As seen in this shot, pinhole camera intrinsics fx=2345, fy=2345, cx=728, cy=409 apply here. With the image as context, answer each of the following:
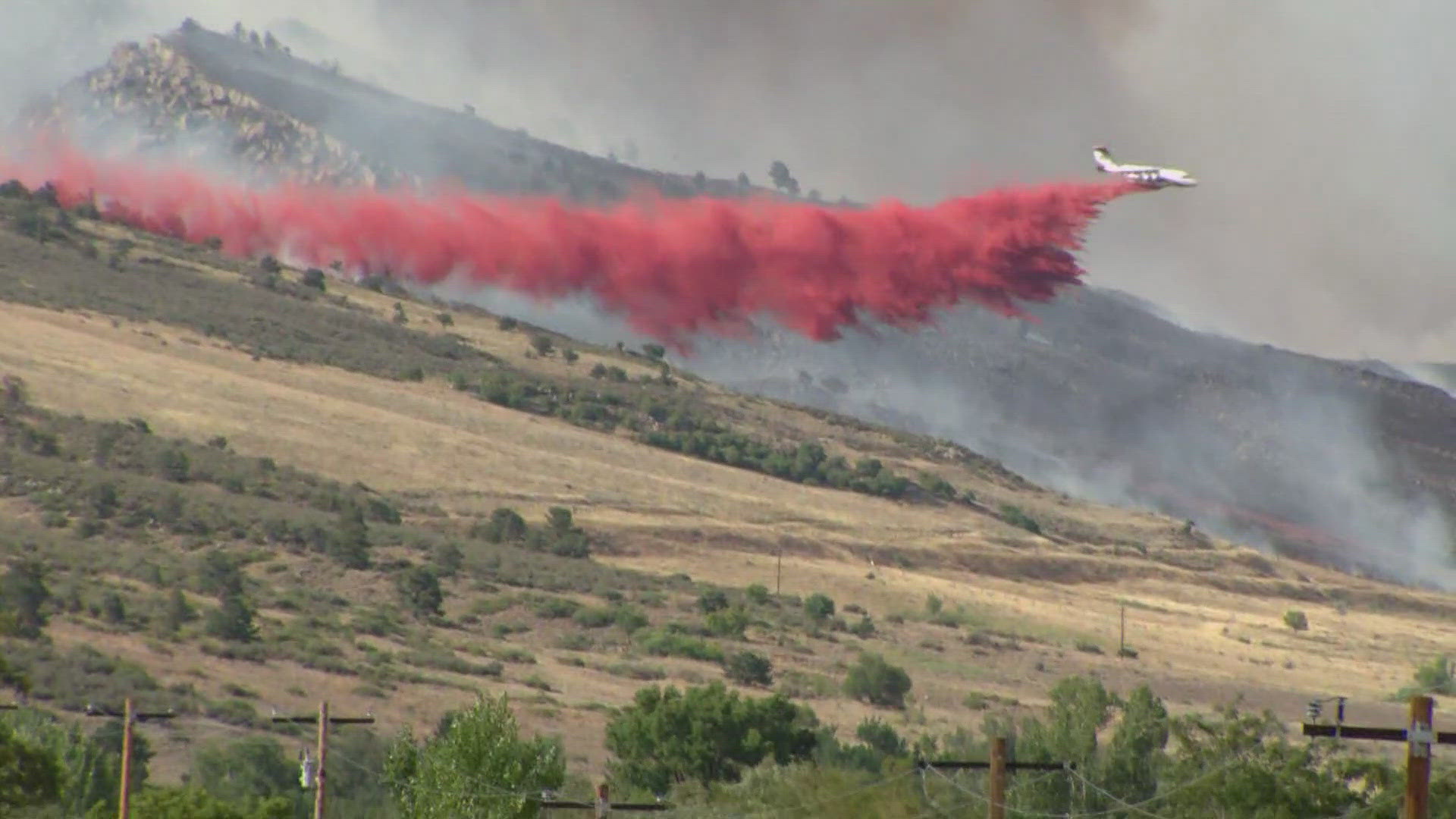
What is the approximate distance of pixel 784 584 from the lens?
9831 cm

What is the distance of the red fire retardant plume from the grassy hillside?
8.08 meters

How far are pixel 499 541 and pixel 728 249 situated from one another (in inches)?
628

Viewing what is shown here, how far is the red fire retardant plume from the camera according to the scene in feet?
281

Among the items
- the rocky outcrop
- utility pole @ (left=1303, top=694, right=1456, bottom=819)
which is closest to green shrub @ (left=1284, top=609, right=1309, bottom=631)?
utility pole @ (left=1303, top=694, right=1456, bottom=819)

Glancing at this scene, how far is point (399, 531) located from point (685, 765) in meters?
37.9

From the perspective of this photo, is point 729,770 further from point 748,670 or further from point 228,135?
point 228,135

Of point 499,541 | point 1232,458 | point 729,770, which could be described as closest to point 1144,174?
point 729,770

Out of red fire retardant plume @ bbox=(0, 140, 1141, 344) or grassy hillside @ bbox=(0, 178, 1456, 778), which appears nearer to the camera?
grassy hillside @ bbox=(0, 178, 1456, 778)

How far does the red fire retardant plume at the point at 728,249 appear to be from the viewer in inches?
3366

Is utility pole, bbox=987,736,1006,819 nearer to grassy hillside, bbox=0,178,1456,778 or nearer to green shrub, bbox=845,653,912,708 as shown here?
grassy hillside, bbox=0,178,1456,778

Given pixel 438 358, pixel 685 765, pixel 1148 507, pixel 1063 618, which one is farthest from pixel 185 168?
pixel 685 765

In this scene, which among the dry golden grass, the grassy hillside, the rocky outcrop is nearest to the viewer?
the grassy hillside

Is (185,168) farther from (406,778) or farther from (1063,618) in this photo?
(406,778)

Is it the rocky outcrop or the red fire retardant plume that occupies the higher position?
the rocky outcrop
